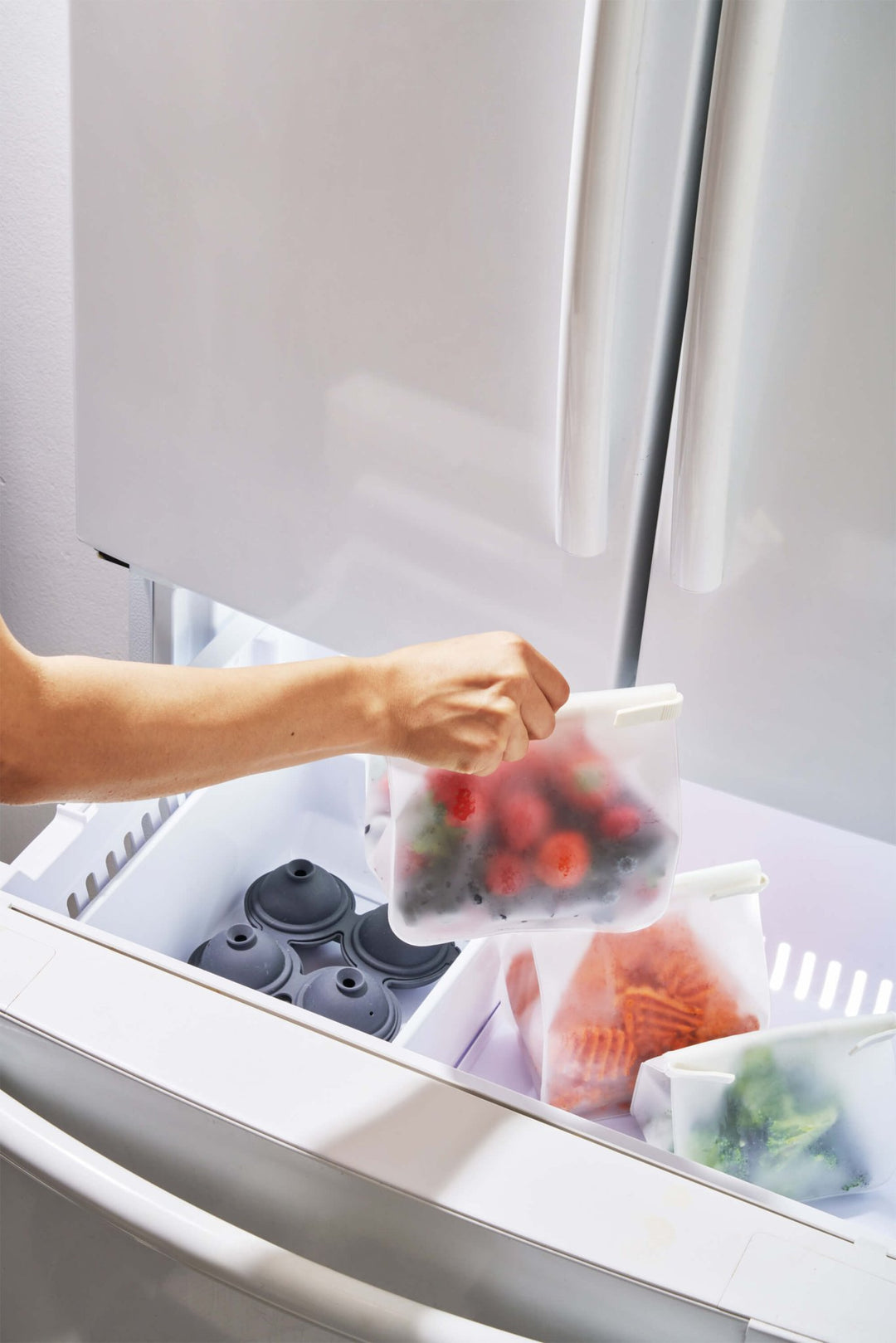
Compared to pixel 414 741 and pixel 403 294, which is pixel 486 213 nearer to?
pixel 403 294

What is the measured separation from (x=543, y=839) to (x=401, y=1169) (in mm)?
208

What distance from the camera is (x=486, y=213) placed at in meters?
0.68

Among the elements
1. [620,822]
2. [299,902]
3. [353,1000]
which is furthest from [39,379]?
[620,822]

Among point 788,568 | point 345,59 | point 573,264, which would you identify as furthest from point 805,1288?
point 345,59

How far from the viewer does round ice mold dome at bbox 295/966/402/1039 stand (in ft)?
2.95

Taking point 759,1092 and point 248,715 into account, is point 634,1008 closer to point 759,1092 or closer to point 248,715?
point 759,1092

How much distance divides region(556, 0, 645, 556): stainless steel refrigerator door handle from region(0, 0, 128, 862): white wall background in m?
0.65

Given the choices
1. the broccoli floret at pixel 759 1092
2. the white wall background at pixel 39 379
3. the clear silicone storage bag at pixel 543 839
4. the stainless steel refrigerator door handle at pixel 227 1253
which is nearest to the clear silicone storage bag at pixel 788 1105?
the broccoli floret at pixel 759 1092

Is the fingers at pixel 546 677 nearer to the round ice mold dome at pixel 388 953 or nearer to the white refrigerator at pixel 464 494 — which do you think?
the white refrigerator at pixel 464 494

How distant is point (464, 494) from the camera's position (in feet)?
2.54

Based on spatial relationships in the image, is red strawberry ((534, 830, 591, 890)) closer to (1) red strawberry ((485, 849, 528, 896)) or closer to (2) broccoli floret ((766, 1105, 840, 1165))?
(1) red strawberry ((485, 849, 528, 896))

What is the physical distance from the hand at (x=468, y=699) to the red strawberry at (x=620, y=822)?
7 cm

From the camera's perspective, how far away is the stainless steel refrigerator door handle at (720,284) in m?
0.55

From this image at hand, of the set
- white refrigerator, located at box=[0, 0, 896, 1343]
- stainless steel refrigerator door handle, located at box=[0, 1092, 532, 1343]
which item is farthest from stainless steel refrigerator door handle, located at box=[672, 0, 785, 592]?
stainless steel refrigerator door handle, located at box=[0, 1092, 532, 1343]
